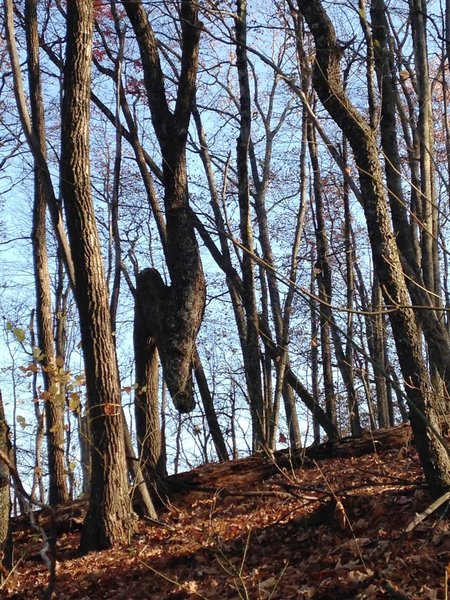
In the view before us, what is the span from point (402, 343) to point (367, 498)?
1.86 meters

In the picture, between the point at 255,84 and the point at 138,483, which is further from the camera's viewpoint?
the point at 255,84

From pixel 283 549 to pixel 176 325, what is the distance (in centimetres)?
302

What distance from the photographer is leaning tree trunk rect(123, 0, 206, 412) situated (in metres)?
8.37

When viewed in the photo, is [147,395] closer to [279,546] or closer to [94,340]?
[94,340]

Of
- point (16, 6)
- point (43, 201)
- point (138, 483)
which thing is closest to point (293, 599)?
point (138, 483)

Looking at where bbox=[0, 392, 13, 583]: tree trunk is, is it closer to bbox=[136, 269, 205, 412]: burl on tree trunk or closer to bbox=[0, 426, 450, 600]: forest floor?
bbox=[0, 426, 450, 600]: forest floor

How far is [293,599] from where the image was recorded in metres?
5.07

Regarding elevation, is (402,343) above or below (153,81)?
below

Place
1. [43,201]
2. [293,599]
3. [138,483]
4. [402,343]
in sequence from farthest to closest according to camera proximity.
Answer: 1. [43,201]
2. [138,483]
3. [402,343]
4. [293,599]

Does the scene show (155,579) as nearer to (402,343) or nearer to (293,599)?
A: (293,599)

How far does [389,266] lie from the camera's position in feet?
17.6

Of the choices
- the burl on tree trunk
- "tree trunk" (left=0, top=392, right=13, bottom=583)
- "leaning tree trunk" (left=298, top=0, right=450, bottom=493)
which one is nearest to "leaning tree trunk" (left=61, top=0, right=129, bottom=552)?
the burl on tree trunk

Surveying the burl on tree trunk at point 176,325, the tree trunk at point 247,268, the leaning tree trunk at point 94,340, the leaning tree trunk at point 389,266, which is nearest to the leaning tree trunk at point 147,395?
the burl on tree trunk at point 176,325

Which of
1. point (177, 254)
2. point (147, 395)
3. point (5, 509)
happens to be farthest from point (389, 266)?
point (147, 395)
